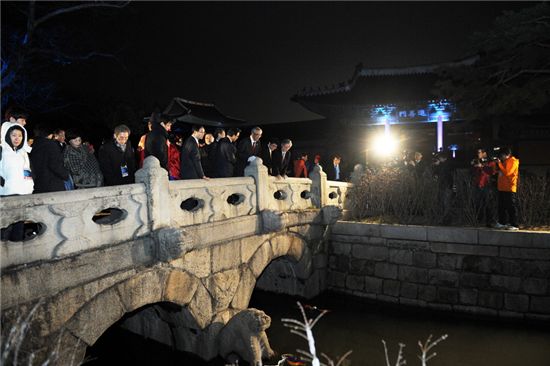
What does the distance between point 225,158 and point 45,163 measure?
9.64 ft

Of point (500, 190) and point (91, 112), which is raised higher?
point (91, 112)

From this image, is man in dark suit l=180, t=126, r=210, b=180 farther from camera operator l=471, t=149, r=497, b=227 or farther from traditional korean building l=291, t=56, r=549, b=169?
traditional korean building l=291, t=56, r=549, b=169

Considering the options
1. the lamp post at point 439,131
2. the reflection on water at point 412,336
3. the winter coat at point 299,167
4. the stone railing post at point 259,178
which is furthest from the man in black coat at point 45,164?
the lamp post at point 439,131

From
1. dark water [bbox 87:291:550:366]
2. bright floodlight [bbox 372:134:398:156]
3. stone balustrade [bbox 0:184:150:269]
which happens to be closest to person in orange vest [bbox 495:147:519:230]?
dark water [bbox 87:291:550:366]

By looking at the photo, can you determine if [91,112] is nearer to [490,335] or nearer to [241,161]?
[241,161]

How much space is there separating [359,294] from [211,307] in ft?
13.6

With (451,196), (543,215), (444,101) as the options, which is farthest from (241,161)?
(444,101)

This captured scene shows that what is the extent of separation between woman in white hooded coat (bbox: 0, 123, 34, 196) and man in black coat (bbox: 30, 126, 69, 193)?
19 cm

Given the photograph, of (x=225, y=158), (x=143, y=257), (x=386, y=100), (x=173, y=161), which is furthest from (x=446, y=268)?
(x=386, y=100)

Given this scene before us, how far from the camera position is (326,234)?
29.7 feet

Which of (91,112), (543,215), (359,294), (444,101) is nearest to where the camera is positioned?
(543,215)

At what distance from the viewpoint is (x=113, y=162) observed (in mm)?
5031

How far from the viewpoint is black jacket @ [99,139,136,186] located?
500 centimetres

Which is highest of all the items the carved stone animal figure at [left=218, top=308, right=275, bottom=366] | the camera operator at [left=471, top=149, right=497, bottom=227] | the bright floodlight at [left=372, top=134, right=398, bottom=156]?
the bright floodlight at [left=372, top=134, right=398, bottom=156]
